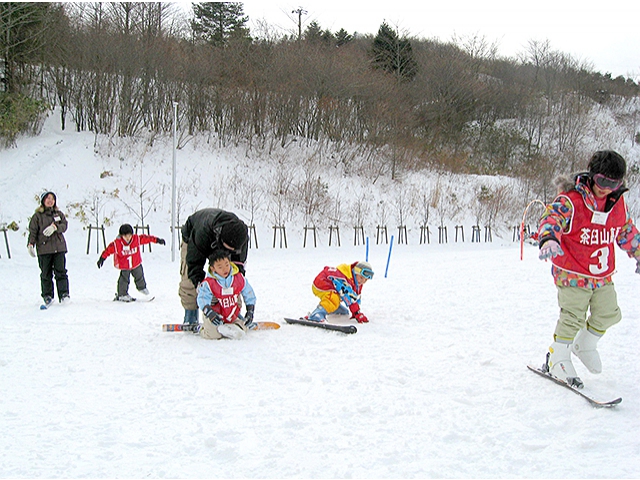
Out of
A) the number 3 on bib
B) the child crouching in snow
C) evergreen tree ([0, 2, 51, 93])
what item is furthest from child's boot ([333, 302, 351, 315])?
evergreen tree ([0, 2, 51, 93])

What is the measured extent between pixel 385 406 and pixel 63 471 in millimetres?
1933

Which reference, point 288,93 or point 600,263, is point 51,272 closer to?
point 600,263

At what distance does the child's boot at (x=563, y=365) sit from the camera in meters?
3.85

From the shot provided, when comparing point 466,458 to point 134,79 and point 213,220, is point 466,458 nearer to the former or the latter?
point 213,220

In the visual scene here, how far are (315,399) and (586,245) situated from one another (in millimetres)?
2168

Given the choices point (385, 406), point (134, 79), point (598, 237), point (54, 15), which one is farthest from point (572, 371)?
point (54, 15)

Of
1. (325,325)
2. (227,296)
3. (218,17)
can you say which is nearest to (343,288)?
(325,325)

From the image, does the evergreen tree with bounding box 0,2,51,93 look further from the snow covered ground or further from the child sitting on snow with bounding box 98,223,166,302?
the snow covered ground

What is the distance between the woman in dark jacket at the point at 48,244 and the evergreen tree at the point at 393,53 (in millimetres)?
29620

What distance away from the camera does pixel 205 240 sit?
536 centimetres

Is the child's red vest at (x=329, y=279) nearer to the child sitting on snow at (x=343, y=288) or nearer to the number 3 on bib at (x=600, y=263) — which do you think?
the child sitting on snow at (x=343, y=288)

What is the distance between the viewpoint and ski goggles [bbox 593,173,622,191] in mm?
3672

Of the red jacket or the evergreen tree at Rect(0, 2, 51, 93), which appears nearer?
the red jacket

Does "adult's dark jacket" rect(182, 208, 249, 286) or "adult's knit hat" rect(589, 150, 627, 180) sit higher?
"adult's knit hat" rect(589, 150, 627, 180)
